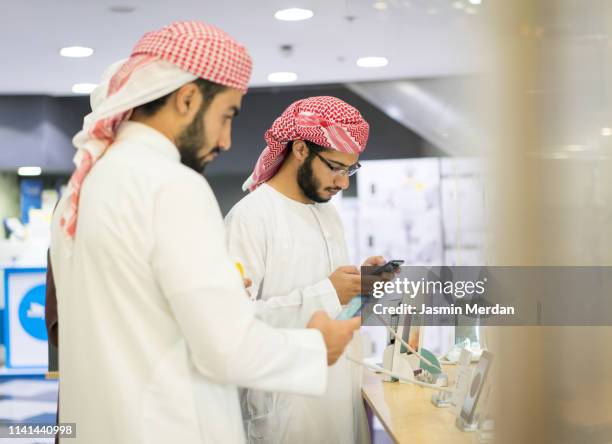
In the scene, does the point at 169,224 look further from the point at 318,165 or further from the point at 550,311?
the point at 318,165

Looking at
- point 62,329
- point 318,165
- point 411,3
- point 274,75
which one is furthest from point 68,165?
point 411,3

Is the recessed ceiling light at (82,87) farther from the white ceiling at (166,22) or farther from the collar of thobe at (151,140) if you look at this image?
the collar of thobe at (151,140)

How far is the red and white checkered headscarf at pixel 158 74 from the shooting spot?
139 centimetres

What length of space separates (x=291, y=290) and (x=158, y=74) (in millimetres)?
1026

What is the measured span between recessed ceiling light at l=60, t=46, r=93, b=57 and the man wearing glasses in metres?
3.62

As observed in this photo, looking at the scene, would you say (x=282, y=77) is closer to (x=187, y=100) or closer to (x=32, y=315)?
(x=32, y=315)

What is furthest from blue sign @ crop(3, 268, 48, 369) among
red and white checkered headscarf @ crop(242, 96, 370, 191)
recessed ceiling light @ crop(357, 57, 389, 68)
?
red and white checkered headscarf @ crop(242, 96, 370, 191)

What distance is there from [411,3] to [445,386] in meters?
1.85

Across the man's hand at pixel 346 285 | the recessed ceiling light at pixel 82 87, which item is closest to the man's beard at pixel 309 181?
the man's hand at pixel 346 285

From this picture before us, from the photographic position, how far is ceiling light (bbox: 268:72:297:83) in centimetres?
691

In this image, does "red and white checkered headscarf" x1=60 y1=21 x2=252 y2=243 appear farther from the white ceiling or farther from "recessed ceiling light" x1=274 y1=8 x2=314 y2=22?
"recessed ceiling light" x1=274 y1=8 x2=314 y2=22

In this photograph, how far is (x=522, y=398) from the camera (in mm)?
548

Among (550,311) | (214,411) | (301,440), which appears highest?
(550,311)

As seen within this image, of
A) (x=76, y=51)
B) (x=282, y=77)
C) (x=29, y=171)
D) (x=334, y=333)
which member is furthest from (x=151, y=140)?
(x=29, y=171)
